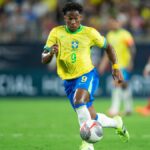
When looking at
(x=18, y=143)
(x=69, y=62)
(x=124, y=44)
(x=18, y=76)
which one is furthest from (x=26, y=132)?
(x=18, y=76)

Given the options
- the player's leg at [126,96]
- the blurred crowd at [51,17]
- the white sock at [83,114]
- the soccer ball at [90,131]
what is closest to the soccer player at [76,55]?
the white sock at [83,114]

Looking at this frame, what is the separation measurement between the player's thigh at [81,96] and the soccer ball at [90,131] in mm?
478

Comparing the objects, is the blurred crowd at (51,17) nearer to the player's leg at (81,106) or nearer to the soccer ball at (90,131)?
the player's leg at (81,106)

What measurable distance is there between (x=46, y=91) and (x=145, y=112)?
627 cm

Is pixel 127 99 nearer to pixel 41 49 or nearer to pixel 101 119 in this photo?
pixel 41 49

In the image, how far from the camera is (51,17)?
1005 inches

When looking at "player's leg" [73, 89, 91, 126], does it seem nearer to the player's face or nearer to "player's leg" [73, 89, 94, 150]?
"player's leg" [73, 89, 94, 150]

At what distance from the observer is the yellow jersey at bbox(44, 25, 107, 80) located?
10.4 m

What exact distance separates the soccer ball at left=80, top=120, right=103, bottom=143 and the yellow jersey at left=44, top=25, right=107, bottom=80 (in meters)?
1.02

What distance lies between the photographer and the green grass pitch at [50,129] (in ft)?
36.3

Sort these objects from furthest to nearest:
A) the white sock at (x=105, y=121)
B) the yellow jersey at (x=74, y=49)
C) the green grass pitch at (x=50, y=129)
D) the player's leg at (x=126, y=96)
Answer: the player's leg at (x=126, y=96) → the green grass pitch at (x=50, y=129) → the white sock at (x=105, y=121) → the yellow jersey at (x=74, y=49)

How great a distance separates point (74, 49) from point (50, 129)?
3.88m

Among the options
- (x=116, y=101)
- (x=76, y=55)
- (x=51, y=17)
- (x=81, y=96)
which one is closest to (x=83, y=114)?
(x=81, y=96)

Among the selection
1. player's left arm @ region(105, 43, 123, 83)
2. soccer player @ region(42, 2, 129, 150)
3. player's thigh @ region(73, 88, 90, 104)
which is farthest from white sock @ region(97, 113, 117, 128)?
player's left arm @ region(105, 43, 123, 83)
